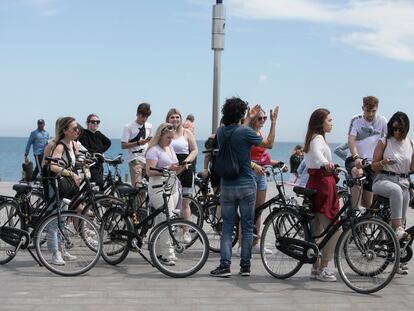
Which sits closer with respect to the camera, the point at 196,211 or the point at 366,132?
the point at 366,132

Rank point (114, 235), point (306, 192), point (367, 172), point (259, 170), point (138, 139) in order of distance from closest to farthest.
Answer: point (306, 192) < point (114, 235) < point (259, 170) < point (367, 172) < point (138, 139)

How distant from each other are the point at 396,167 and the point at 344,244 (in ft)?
3.62

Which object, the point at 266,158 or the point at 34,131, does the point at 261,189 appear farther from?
the point at 34,131

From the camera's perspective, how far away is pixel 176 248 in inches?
318

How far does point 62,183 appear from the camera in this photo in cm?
850

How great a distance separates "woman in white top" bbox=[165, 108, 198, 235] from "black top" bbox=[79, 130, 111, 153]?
169 cm

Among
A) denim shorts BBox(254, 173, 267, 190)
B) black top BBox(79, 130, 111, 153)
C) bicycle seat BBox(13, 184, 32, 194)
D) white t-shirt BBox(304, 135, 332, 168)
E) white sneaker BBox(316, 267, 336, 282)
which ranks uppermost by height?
white t-shirt BBox(304, 135, 332, 168)

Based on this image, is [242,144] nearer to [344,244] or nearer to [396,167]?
[344,244]

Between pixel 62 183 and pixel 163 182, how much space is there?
1.09 metres

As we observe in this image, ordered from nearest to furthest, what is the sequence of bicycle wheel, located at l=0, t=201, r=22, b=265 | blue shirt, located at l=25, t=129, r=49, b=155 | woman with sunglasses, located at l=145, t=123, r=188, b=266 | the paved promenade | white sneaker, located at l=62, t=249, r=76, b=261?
the paved promenade, white sneaker, located at l=62, t=249, r=76, b=261, woman with sunglasses, located at l=145, t=123, r=188, b=266, bicycle wheel, located at l=0, t=201, r=22, b=265, blue shirt, located at l=25, t=129, r=49, b=155

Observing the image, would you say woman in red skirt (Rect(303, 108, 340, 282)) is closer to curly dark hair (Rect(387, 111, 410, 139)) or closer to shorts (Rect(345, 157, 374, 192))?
curly dark hair (Rect(387, 111, 410, 139))

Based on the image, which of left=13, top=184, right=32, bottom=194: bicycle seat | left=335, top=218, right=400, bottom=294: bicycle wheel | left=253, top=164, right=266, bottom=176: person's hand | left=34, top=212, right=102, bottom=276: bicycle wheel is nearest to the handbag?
left=34, top=212, right=102, bottom=276: bicycle wheel

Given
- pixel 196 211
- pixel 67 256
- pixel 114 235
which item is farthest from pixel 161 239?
pixel 196 211

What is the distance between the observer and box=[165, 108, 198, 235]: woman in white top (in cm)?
995
